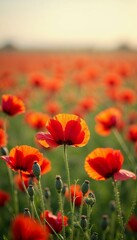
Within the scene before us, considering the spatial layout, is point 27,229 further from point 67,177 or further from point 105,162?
point 105,162

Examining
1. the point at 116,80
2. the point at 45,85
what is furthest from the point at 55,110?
the point at 116,80

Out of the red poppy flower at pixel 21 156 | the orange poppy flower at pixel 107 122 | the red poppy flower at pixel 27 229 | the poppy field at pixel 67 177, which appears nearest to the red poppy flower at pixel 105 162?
the poppy field at pixel 67 177

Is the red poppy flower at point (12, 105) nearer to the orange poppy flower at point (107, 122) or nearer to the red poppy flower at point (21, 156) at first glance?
the red poppy flower at point (21, 156)

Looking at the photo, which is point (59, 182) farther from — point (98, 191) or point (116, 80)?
point (116, 80)

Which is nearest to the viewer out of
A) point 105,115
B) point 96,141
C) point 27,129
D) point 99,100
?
point 105,115

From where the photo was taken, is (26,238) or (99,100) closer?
(26,238)

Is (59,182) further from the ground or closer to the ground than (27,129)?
closer to the ground

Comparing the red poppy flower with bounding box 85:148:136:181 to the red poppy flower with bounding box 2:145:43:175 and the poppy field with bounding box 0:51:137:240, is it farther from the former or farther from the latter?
the red poppy flower with bounding box 2:145:43:175
